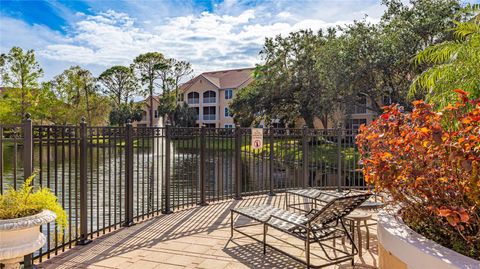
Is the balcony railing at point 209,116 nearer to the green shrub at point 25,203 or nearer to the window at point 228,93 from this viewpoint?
the window at point 228,93

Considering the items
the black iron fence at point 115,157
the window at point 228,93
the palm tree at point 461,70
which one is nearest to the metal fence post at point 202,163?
the black iron fence at point 115,157

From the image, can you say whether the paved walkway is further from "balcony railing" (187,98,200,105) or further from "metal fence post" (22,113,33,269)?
"balcony railing" (187,98,200,105)

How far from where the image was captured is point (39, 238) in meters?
3.06

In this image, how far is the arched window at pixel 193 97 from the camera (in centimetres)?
4562

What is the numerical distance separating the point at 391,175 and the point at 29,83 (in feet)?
109

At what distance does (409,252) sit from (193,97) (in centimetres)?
4465

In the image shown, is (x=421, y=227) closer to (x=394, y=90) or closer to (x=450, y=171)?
(x=450, y=171)

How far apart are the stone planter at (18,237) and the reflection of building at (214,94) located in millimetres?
38833

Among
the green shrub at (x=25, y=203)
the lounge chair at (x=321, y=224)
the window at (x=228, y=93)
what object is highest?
the window at (x=228, y=93)

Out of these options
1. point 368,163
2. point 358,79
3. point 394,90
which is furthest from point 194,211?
point 394,90

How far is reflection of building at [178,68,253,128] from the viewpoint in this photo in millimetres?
42719

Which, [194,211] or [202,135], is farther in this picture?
[202,135]

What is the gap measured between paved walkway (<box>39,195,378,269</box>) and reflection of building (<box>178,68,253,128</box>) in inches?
1447

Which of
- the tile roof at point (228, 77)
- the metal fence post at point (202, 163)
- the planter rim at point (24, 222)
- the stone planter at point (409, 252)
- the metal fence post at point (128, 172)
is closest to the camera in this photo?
the stone planter at point (409, 252)
